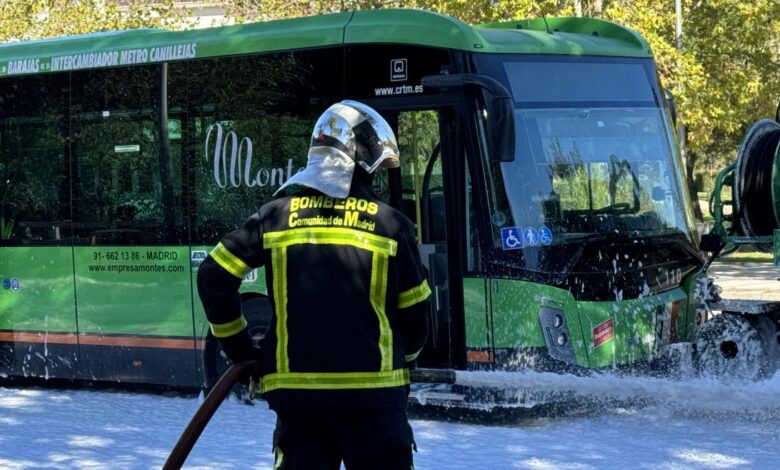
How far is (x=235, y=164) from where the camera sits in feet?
33.9

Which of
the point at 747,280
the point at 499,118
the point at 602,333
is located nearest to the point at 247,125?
the point at 499,118

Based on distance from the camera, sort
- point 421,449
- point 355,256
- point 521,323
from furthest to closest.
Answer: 1. point 521,323
2. point 421,449
3. point 355,256

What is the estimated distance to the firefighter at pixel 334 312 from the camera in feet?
13.7

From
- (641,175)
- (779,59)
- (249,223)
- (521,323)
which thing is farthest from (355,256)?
(779,59)

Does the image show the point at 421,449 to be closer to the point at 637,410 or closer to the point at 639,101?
the point at 637,410

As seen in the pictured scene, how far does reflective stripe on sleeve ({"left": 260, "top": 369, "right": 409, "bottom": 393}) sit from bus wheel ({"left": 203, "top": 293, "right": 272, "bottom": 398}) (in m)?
5.73

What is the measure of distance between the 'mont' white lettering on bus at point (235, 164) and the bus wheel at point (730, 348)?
352cm

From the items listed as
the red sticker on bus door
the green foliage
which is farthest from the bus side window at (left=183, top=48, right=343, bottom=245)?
the green foliage

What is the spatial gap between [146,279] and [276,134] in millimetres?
1652

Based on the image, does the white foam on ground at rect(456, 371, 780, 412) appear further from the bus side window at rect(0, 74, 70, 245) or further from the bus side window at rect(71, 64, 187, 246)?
the bus side window at rect(0, 74, 70, 245)

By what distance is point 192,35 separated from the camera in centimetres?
1067

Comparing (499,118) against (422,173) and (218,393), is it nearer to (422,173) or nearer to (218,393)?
(422,173)

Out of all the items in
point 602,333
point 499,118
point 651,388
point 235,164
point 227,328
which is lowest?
point 651,388

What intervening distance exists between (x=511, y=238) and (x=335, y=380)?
5.09 m
